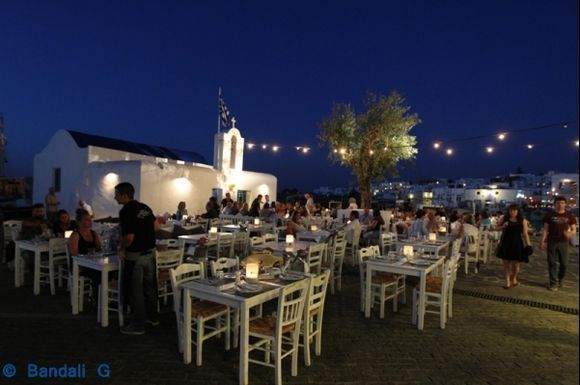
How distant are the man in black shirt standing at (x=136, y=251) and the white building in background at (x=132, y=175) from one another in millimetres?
10340

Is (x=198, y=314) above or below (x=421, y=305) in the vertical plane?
above

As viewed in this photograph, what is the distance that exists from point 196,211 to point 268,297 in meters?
13.6

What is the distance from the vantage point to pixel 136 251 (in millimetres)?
4684

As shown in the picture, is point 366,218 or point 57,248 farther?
point 366,218

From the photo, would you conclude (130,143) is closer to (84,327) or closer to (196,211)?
(196,211)

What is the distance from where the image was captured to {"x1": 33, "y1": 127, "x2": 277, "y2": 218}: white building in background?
15.2m

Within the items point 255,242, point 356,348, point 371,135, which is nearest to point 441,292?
point 356,348

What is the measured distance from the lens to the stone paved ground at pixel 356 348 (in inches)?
148

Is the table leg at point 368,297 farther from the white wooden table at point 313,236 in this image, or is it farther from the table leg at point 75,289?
the table leg at point 75,289

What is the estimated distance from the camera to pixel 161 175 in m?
15.3

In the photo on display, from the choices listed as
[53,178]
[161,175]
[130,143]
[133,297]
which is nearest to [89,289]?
[133,297]

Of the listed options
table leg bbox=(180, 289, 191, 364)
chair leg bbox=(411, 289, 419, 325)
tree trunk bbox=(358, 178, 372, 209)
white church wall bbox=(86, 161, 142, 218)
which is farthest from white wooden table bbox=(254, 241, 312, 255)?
tree trunk bbox=(358, 178, 372, 209)

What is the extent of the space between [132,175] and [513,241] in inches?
493

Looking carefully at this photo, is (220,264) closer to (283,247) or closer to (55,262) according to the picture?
(283,247)
